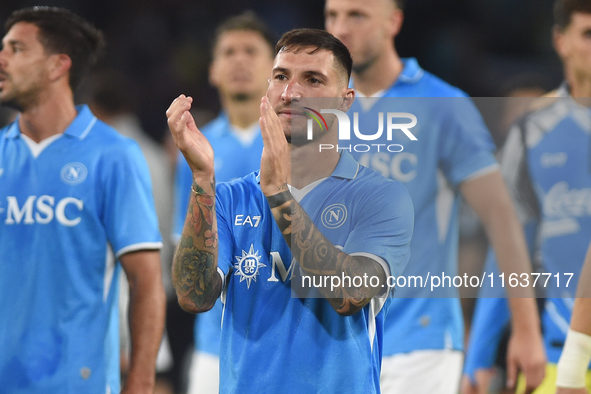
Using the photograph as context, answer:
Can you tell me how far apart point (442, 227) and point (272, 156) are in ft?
5.89

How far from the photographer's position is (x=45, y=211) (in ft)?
11.1

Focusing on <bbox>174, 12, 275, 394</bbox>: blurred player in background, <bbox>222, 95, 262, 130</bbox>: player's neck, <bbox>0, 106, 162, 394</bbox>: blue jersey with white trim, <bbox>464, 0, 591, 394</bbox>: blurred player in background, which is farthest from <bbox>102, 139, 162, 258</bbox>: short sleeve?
<bbox>464, 0, 591, 394</bbox>: blurred player in background

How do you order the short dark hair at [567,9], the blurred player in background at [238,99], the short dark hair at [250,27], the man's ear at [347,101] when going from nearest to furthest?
the man's ear at [347,101] → the short dark hair at [567,9] → the blurred player in background at [238,99] → the short dark hair at [250,27]

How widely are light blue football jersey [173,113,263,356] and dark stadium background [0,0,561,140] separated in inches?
157

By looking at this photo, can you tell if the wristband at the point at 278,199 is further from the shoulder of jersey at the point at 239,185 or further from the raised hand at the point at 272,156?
the shoulder of jersey at the point at 239,185

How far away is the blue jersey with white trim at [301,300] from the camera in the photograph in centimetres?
254

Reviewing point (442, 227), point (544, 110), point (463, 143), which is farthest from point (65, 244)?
point (544, 110)

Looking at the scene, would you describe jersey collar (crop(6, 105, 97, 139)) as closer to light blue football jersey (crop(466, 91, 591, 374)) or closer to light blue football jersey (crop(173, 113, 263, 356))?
light blue football jersey (crop(173, 113, 263, 356))

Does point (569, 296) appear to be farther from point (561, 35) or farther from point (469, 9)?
point (469, 9)

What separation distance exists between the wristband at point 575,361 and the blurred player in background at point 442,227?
40 centimetres

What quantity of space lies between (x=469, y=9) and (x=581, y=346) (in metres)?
7.60

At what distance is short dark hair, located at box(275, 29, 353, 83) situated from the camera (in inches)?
106

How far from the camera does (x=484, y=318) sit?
14.0 feet

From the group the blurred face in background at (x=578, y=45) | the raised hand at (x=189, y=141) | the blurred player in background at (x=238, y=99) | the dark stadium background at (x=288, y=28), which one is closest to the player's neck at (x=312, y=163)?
the raised hand at (x=189, y=141)
